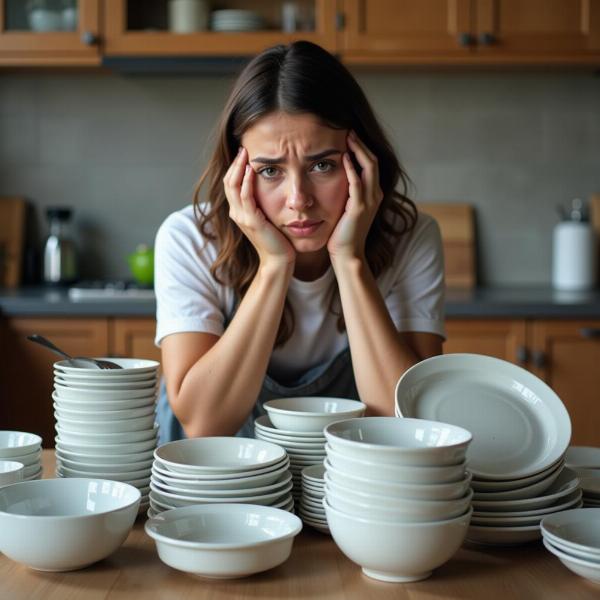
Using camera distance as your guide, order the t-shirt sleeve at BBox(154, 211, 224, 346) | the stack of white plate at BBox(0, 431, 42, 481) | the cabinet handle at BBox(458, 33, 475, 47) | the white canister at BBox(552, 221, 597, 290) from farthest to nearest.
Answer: the white canister at BBox(552, 221, 597, 290) < the cabinet handle at BBox(458, 33, 475, 47) < the t-shirt sleeve at BBox(154, 211, 224, 346) < the stack of white plate at BBox(0, 431, 42, 481)

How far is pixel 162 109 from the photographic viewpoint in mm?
3537

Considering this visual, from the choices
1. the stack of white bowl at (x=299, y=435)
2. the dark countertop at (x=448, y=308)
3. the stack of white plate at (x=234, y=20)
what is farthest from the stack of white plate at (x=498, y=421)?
the stack of white plate at (x=234, y=20)

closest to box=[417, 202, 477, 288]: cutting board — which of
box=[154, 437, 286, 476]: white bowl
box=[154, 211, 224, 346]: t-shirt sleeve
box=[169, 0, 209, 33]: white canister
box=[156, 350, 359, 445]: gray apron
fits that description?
box=[169, 0, 209, 33]: white canister

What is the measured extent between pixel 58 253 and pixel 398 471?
106 inches

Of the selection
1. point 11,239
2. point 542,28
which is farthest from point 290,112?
point 11,239

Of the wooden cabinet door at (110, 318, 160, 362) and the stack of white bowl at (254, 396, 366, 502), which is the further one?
the wooden cabinet door at (110, 318, 160, 362)

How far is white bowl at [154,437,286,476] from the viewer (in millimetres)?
1131

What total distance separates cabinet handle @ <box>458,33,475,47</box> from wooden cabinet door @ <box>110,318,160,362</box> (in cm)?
139

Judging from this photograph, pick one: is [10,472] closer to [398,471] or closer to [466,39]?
[398,471]

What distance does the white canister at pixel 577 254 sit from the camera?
337 centimetres

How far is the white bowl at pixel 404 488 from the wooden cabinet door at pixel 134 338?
200 centimetres

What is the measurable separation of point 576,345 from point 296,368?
1.35m

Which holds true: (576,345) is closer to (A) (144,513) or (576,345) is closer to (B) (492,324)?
(B) (492,324)

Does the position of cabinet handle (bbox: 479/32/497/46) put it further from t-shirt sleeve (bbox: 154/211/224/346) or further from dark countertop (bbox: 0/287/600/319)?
t-shirt sleeve (bbox: 154/211/224/346)
